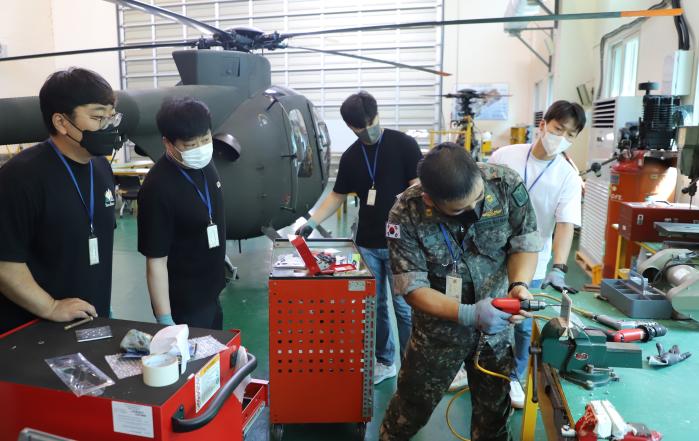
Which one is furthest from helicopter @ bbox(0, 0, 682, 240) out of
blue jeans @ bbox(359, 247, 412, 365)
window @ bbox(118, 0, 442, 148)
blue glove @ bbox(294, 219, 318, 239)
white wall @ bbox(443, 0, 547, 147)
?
window @ bbox(118, 0, 442, 148)

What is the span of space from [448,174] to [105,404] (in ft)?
3.23

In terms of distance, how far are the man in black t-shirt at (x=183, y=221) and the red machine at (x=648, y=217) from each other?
7.41 feet

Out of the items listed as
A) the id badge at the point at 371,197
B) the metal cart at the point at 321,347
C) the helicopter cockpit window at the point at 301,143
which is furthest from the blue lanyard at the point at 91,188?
the helicopter cockpit window at the point at 301,143

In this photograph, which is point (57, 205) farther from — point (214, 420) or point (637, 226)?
point (637, 226)

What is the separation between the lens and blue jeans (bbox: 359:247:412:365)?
2.67 metres

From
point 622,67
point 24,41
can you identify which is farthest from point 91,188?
point 24,41

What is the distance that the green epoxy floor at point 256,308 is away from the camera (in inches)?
94.0

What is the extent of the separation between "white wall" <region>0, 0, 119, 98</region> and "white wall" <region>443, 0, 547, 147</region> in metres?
8.86

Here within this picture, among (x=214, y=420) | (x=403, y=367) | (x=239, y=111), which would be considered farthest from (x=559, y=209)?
(x=239, y=111)

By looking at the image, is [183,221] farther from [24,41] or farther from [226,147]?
[24,41]

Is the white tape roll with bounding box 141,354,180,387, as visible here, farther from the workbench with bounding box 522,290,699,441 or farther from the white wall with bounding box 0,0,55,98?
the white wall with bounding box 0,0,55,98

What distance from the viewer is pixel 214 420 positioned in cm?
108

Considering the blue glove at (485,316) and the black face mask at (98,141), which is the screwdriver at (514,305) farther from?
the black face mask at (98,141)

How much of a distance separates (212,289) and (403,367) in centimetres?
86
